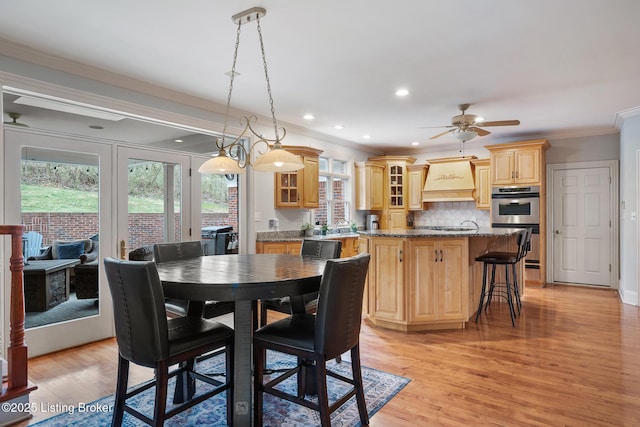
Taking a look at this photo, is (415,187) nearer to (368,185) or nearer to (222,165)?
(368,185)

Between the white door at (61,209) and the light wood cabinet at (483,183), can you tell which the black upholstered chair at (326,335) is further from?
the light wood cabinet at (483,183)

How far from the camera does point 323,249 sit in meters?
3.13

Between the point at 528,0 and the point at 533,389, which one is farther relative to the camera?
the point at 533,389

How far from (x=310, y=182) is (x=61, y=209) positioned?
3.15 m

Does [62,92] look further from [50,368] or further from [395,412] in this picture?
[395,412]

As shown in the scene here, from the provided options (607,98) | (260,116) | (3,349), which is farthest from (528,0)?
(3,349)

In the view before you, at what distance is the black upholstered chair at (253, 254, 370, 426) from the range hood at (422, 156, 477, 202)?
5.40 metres

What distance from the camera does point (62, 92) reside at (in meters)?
3.22

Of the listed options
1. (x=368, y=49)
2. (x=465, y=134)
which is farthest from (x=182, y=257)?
(x=465, y=134)

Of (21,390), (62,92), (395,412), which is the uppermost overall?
(62,92)

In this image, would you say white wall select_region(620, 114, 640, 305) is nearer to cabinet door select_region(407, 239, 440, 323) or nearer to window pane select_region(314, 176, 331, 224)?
cabinet door select_region(407, 239, 440, 323)

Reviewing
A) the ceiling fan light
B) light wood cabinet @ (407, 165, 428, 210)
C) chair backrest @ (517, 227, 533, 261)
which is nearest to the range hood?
light wood cabinet @ (407, 165, 428, 210)

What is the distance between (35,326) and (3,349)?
0.30 metres

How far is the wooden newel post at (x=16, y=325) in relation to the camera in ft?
7.54
